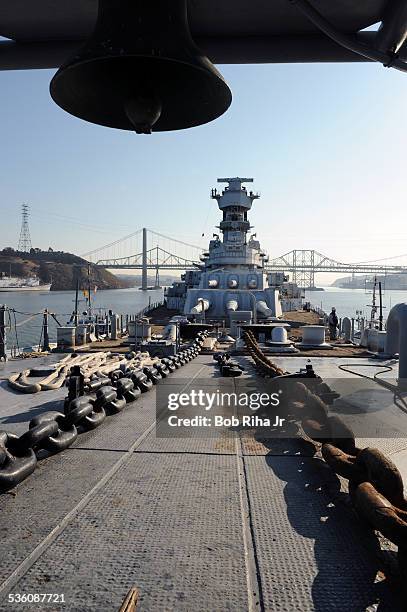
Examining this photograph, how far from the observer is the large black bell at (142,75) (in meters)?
1.67

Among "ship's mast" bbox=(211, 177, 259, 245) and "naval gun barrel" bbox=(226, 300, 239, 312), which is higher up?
"ship's mast" bbox=(211, 177, 259, 245)

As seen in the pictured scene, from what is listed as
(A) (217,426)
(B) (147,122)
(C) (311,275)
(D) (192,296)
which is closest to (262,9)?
(B) (147,122)

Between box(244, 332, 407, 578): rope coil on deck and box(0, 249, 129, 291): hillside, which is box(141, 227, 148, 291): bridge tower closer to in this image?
box(0, 249, 129, 291): hillside

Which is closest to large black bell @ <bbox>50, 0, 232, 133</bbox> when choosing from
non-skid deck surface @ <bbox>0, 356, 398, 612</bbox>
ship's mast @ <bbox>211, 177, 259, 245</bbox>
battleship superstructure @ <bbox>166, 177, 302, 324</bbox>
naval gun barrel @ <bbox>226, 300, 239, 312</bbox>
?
non-skid deck surface @ <bbox>0, 356, 398, 612</bbox>

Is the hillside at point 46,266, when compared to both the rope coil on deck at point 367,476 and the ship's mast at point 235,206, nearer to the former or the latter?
the ship's mast at point 235,206

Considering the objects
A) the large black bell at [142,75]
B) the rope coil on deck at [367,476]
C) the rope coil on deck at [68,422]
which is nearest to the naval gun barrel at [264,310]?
the rope coil on deck at [68,422]

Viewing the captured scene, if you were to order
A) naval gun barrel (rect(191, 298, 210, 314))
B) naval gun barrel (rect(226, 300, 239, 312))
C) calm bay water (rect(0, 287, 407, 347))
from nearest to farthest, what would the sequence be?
naval gun barrel (rect(191, 298, 210, 314)) → naval gun barrel (rect(226, 300, 239, 312)) → calm bay water (rect(0, 287, 407, 347))

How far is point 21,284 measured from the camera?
298ft

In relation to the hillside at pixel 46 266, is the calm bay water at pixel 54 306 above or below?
below

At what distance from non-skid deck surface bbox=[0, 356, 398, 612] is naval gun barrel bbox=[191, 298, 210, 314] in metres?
17.4

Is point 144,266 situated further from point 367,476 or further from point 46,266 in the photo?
point 367,476

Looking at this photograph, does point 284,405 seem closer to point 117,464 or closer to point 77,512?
point 117,464

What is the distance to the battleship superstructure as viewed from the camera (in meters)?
21.1

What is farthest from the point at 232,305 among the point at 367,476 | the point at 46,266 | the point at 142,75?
the point at 46,266
